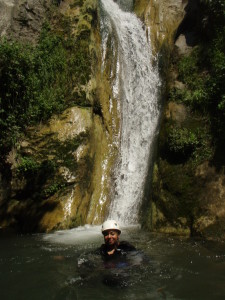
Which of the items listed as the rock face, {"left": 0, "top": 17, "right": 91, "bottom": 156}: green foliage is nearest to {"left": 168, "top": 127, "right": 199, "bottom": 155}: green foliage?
the rock face

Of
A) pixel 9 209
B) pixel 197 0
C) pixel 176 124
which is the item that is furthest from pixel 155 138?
pixel 197 0

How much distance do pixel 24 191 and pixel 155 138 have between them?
5.09 metres

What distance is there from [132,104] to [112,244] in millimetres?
9001

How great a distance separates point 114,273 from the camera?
537cm

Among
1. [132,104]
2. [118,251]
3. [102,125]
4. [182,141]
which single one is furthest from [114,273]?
[132,104]

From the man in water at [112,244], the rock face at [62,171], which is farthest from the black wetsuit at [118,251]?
the rock face at [62,171]

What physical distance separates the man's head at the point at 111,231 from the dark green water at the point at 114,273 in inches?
14.3

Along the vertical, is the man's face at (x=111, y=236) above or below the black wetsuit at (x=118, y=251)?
above

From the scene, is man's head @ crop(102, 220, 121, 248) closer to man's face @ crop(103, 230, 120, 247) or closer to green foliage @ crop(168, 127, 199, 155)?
man's face @ crop(103, 230, 120, 247)

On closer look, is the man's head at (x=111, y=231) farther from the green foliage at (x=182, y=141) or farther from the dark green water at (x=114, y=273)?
the green foliage at (x=182, y=141)

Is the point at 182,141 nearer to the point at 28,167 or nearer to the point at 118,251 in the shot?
the point at 28,167

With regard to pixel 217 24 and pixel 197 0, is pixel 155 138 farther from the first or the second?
pixel 197 0

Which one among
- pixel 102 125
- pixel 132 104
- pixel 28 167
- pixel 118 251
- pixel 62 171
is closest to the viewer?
pixel 118 251

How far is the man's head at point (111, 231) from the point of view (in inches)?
216
